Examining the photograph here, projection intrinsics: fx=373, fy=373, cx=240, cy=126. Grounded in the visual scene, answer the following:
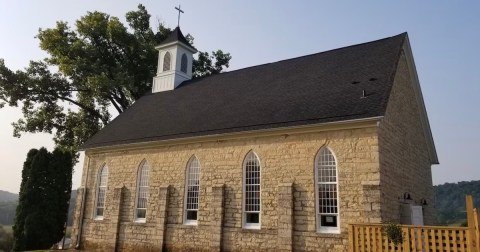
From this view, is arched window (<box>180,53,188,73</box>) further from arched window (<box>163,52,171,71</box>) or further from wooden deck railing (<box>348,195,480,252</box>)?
wooden deck railing (<box>348,195,480,252</box>)

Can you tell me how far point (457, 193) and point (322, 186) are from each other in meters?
92.9

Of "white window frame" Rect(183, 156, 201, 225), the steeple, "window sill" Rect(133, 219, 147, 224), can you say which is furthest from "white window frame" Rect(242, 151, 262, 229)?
the steeple

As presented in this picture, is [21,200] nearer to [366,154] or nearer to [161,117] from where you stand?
[161,117]

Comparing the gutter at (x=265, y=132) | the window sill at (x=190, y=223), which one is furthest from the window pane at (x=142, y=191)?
the window sill at (x=190, y=223)

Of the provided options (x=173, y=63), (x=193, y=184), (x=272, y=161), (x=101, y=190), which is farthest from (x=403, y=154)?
(x=173, y=63)

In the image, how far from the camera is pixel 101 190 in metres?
21.4

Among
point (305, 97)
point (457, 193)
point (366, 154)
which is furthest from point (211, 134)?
point (457, 193)

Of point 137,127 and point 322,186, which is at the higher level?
point 137,127

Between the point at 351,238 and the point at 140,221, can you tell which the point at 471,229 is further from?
the point at 140,221

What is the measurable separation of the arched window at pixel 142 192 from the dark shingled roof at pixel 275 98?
1498 mm

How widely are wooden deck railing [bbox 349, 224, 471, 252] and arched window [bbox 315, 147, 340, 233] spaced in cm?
148

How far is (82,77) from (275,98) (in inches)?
783

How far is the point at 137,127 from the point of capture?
21.4 m

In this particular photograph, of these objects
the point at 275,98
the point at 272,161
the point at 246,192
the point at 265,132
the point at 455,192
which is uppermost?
the point at 275,98
